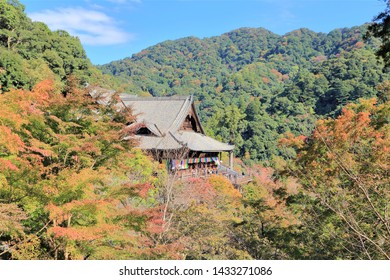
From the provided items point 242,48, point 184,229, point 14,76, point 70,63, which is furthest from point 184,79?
point 184,229

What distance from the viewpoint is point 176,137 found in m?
20.0

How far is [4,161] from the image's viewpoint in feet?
18.7

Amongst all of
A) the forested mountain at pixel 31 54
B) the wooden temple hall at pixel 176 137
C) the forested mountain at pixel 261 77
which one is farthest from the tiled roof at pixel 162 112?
the forested mountain at pixel 261 77

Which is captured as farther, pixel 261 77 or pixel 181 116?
pixel 261 77

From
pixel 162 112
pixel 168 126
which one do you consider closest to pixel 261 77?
pixel 162 112

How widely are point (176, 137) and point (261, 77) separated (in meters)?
80.7

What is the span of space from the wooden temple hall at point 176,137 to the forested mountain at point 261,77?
6.16 metres

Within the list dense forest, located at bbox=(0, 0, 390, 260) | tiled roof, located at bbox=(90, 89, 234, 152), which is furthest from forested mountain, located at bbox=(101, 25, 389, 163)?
tiled roof, located at bbox=(90, 89, 234, 152)

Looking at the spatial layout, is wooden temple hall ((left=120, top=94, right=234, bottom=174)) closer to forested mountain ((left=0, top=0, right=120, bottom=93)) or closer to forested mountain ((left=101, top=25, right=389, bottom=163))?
forested mountain ((left=0, top=0, right=120, bottom=93))

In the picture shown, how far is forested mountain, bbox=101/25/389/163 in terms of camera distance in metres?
50.0

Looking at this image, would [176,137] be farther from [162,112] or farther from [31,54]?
[31,54]

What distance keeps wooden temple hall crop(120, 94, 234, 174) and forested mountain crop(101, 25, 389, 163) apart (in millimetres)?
6157

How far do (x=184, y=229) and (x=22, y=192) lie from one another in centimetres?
452

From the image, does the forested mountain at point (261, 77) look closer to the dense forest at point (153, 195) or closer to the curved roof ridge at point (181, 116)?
the dense forest at point (153, 195)
